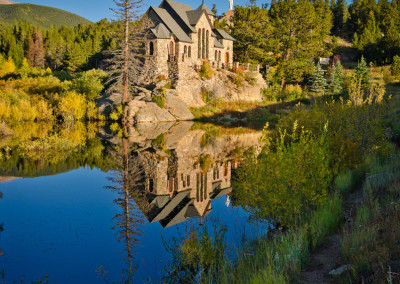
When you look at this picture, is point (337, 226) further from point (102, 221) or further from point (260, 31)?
point (260, 31)

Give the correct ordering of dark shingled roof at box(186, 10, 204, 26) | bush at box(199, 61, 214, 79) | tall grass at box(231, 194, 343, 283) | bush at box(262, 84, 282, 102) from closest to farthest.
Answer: tall grass at box(231, 194, 343, 283) < bush at box(199, 61, 214, 79) < dark shingled roof at box(186, 10, 204, 26) < bush at box(262, 84, 282, 102)

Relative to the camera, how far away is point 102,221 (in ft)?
26.3

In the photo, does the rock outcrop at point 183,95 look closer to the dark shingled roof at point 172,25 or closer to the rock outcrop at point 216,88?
the rock outcrop at point 216,88

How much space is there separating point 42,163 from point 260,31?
39861 mm

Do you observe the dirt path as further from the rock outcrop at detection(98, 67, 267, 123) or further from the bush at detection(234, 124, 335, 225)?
the rock outcrop at detection(98, 67, 267, 123)

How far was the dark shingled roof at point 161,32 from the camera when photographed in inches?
1495

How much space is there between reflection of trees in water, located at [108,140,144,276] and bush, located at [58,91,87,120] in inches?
685

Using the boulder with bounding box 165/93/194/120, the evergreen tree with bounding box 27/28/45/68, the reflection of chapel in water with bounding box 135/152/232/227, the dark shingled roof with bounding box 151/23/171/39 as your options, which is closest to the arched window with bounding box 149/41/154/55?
the dark shingled roof with bounding box 151/23/171/39

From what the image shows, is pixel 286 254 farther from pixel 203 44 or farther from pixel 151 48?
pixel 203 44

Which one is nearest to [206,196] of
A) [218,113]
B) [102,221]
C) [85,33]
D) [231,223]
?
[231,223]

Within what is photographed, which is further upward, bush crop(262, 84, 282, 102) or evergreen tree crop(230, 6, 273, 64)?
evergreen tree crop(230, 6, 273, 64)

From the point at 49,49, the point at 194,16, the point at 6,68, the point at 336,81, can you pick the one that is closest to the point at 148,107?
the point at 194,16

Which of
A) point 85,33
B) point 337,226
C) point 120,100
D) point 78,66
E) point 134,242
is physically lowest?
point 134,242

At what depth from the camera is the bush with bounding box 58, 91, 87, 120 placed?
1158 inches
